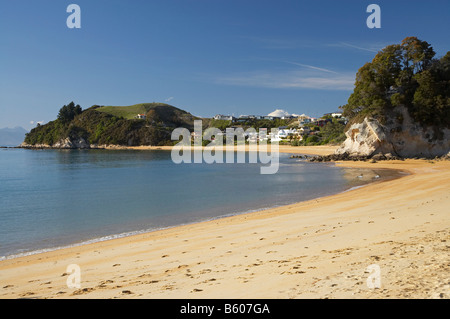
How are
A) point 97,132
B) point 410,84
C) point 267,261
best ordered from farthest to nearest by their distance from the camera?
1. point 97,132
2. point 410,84
3. point 267,261

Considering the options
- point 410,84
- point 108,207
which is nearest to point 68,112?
point 410,84

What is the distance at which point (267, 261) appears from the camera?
677cm

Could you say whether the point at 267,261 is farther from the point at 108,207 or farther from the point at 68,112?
the point at 68,112

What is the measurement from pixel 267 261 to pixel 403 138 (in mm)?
43382

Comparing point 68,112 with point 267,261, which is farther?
point 68,112

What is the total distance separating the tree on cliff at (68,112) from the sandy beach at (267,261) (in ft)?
628

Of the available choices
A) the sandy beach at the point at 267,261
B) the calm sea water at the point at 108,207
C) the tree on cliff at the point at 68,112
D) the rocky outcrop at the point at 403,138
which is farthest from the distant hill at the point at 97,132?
the sandy beach at the point at 267,261

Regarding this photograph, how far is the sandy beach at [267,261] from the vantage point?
4809 millimetres

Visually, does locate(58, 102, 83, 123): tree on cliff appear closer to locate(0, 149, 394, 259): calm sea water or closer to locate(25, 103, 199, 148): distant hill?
locate(25, 103, 199, 148): distant hill

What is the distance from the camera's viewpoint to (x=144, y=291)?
17.8 feet

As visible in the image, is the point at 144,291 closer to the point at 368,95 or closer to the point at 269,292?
the point at 269,292

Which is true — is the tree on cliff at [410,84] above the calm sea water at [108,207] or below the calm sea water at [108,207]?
above

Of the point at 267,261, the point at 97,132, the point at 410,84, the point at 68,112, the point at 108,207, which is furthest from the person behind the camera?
the point at 68,112

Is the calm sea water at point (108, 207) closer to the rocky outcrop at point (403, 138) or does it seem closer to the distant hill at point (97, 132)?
the rocky outcrop at point (403, 138)
